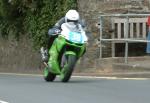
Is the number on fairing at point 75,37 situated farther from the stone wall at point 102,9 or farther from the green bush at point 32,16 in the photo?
the green bush at point 32,16

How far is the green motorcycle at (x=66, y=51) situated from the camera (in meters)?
14.1

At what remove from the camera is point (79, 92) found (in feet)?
41.2

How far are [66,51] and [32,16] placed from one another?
40.8ft

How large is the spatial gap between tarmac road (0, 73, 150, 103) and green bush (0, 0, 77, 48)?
30.0 feet

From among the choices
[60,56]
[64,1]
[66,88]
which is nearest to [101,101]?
[66,88]

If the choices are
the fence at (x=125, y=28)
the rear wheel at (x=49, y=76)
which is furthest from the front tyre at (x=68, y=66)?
the fence at (x=125, y=28)

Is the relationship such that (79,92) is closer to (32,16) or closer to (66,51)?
(66,51)

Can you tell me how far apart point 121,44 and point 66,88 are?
357 inches

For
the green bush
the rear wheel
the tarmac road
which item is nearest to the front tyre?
the tarmac road

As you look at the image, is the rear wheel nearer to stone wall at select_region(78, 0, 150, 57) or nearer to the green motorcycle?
the green motorcycle

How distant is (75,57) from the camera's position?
14141 millimetres

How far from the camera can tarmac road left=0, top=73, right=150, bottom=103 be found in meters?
11.4

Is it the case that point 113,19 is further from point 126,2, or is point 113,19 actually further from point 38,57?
point 38,57

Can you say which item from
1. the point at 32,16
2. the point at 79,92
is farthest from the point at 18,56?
the point at 79,92
